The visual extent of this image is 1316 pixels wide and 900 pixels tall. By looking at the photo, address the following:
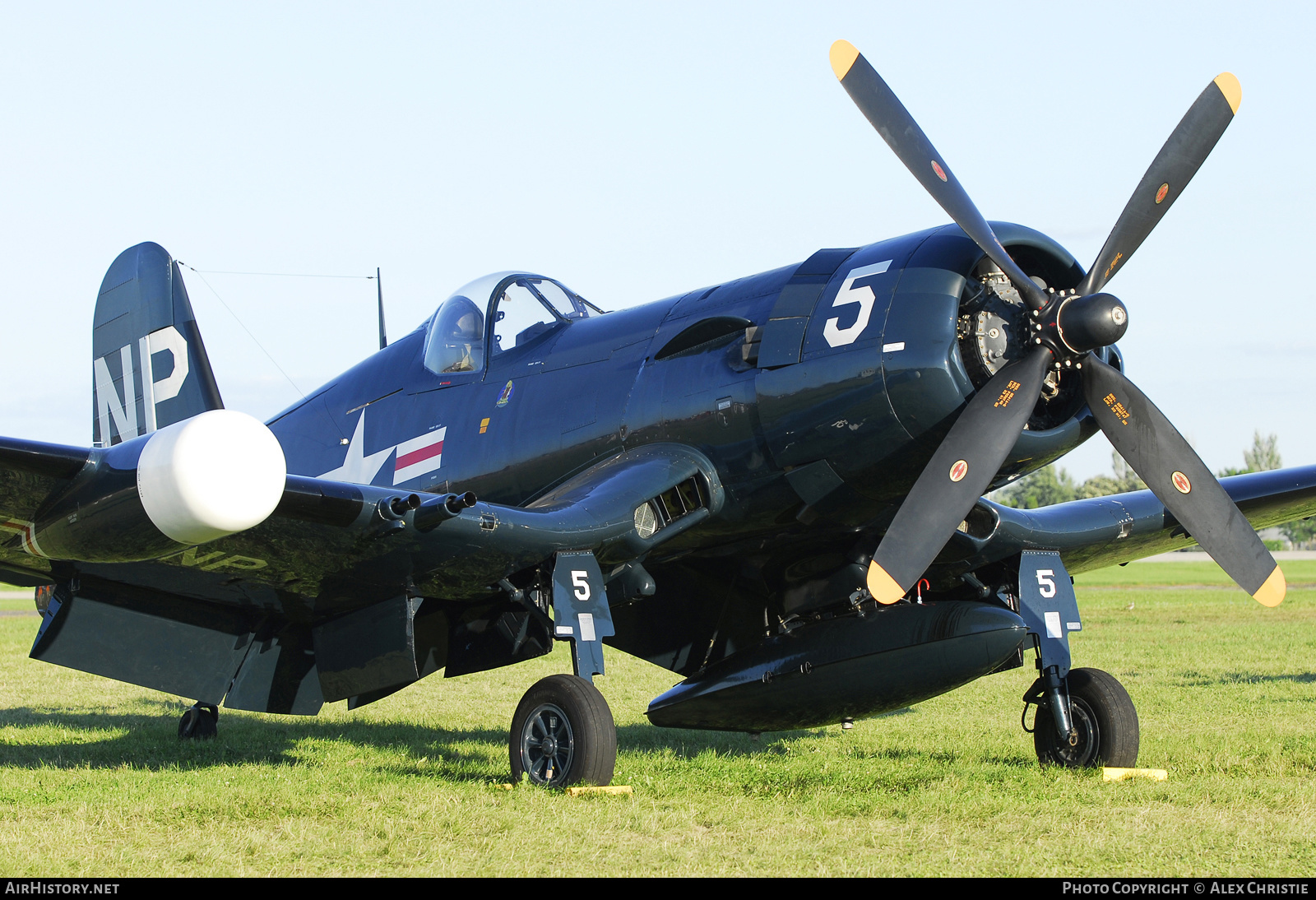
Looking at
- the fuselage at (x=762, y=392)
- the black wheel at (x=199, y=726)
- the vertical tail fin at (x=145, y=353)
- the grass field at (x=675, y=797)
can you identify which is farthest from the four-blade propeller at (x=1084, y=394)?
the vertical tail fin at (x=145, y=353)

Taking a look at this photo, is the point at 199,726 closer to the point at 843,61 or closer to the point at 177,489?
the point at 177,489

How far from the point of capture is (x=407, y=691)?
13508mm

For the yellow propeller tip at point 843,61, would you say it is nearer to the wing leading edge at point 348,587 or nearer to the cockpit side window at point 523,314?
the wing leading edge at point 348,587

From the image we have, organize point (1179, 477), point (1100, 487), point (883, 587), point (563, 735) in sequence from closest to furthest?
point (883, 587)
point (563, 735)
point (1179, 477)
point (1100, 487)

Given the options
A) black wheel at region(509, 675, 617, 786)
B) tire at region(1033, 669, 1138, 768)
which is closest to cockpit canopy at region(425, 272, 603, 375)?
black wheel at region(509, 675, 617, 786)

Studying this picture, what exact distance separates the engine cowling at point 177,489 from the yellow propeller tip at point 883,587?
3.07m

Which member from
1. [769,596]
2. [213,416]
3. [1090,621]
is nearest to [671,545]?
[769,596]

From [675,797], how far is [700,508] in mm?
1782

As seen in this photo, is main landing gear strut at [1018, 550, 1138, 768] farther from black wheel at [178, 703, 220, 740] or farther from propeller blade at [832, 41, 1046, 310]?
black wheel at [178, 703, 220, 740]

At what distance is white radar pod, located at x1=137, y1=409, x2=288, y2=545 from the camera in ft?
17.3

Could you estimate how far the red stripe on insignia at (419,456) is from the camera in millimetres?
8820

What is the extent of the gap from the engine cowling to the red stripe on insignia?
10.5ft

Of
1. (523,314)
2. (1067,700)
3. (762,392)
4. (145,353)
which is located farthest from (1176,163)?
(145,353)

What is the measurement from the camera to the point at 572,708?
262 inches
